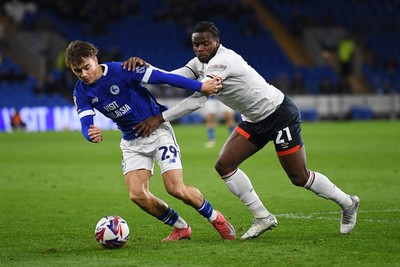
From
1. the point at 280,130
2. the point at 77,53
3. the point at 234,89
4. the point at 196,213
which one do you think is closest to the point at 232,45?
the point at 196,213

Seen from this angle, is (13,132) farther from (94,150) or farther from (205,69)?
(205,69)

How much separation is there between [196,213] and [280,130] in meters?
2.81

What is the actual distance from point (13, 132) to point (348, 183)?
20551 mm

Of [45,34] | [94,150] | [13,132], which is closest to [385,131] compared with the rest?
[94,150]

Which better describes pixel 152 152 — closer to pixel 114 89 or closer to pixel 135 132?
pixel 135 132

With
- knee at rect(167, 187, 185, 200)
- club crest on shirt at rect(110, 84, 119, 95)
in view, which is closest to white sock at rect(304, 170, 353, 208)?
knee at rect(167, 187, 185, 200)

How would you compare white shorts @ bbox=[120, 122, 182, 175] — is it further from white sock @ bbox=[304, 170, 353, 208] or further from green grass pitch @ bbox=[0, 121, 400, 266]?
white sock @ bbox=[304, 170, 353, 208]

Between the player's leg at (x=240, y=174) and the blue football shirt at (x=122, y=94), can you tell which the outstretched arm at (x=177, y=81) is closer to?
the blue football shirt at (x=122, y=94)

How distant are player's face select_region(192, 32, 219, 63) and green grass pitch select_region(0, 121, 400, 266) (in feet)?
6.35

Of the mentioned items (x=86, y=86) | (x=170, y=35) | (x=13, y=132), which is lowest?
(x=13, y=132)

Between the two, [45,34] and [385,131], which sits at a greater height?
[45,34]

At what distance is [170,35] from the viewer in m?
43.0

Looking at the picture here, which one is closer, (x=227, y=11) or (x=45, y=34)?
(x=45, y=34)

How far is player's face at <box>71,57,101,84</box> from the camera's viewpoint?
842 cm
